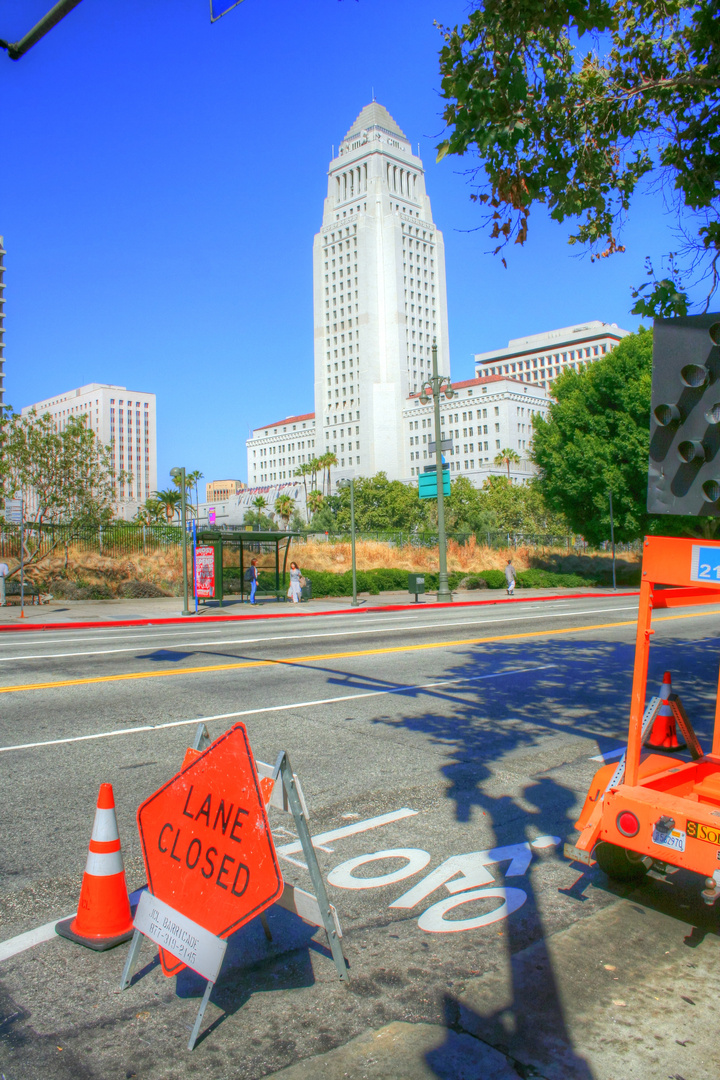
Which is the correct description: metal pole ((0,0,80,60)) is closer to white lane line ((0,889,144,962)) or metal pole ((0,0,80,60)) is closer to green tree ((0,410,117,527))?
white lane line ((0,889,144,962))

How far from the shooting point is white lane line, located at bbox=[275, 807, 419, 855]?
4676mm

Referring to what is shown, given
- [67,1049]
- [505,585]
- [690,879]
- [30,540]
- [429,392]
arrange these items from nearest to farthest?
[67,1049], [690,879], [30,540], [429,392], [505,585]

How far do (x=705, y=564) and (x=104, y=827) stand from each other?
9.80ft

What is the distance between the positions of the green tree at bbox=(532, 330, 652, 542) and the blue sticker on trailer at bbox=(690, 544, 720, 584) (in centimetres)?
3611

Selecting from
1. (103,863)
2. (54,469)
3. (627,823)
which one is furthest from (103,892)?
(54,469)

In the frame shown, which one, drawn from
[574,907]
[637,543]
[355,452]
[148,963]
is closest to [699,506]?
[574,907]

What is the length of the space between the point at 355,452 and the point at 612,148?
503ft

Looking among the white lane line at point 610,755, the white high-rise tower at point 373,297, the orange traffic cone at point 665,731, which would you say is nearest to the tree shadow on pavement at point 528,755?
the white lane line at point 610,755

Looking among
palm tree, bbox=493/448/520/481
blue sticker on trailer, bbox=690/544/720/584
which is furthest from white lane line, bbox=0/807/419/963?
palm tree, bbox=493/448/520/481

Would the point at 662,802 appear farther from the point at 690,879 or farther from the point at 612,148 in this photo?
the point at 612,148

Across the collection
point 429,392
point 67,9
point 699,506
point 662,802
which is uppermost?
point 429,392

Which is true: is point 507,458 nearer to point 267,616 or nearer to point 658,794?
point 267,616

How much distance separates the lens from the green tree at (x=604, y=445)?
126 feet

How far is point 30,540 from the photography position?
29562 mm
